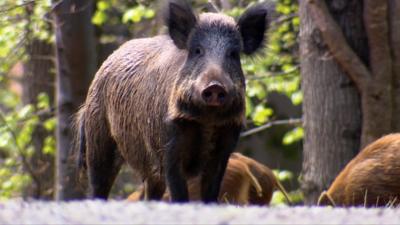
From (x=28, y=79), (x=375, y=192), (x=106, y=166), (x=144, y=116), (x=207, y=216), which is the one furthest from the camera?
(x=28, y=79)

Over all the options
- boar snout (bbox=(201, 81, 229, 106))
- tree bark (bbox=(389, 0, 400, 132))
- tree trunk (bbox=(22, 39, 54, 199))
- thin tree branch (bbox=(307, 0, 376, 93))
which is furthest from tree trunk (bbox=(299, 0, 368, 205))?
tree trunk (bbox=(22, 39, 54, 199))

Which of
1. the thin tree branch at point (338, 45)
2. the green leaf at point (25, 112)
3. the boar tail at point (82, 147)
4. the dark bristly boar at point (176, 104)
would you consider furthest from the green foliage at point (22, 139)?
the thin tree branch at point (338, 45)

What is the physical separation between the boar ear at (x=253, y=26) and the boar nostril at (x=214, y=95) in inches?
36.4

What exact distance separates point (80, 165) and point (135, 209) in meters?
4.97

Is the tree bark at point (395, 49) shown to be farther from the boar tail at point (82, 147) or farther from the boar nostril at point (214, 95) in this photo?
the boar nostril at point (214, 95)

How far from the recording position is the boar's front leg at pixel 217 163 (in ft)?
19.6

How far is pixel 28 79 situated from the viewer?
14.0 metres

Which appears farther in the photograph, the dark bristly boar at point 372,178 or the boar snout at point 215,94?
the dark bristly boar at point 372,178

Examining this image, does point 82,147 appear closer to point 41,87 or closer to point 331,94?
point 331,94

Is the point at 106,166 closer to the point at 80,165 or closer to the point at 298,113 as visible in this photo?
the point at 80,165

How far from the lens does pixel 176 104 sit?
5855mm

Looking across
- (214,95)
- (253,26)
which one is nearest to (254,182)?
(253,26)

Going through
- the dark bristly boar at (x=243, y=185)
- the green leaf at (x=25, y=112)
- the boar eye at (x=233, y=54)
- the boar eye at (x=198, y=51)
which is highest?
the boar eye at (x=198, y=51)

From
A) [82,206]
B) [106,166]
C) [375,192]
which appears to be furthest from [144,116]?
[82,206]
